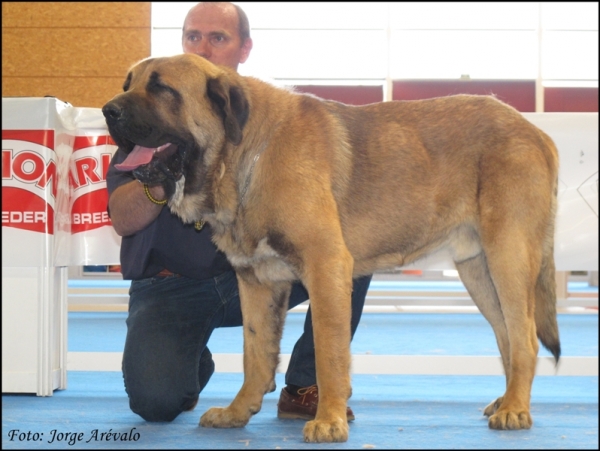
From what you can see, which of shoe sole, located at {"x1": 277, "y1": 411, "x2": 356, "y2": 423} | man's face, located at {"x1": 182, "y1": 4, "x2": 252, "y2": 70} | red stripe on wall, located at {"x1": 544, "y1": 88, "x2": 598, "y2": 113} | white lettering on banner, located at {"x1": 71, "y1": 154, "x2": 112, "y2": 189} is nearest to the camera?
shoe sole, located at {"x1": 277, "y1": 411, "x2": 356, "y2": 423}

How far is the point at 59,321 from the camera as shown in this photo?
3197 millimetres

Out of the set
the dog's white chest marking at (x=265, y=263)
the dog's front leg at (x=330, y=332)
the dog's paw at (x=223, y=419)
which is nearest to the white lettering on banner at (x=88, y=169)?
the dog's white chest marking at (x=265, y=263)

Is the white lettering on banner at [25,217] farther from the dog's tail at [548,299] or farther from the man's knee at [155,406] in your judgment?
the dog's tail at [548,299]

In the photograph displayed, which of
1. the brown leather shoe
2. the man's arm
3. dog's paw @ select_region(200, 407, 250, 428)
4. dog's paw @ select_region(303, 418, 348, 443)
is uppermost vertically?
the man's arm

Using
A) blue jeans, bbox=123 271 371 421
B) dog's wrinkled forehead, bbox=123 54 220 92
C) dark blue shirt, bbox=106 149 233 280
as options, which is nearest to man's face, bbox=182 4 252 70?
dark blue shirt, bbox=106 149 233 280

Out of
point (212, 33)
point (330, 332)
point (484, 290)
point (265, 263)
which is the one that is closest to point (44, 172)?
point (212, 33)

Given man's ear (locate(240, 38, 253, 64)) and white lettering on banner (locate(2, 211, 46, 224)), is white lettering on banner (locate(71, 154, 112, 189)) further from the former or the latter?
man's ear (locate(240, 38, 253, 64))

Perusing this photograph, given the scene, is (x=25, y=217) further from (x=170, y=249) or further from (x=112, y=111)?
(x=112, y=111)

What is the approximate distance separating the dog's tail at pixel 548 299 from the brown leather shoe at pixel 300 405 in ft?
2.86

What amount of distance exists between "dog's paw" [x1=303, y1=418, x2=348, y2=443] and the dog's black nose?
1.09 meters

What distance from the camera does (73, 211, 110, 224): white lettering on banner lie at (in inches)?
132

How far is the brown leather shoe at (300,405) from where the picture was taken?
2.56 metres

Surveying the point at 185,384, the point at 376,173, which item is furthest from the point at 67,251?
the point at 376,173

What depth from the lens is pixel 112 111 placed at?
204 cm
